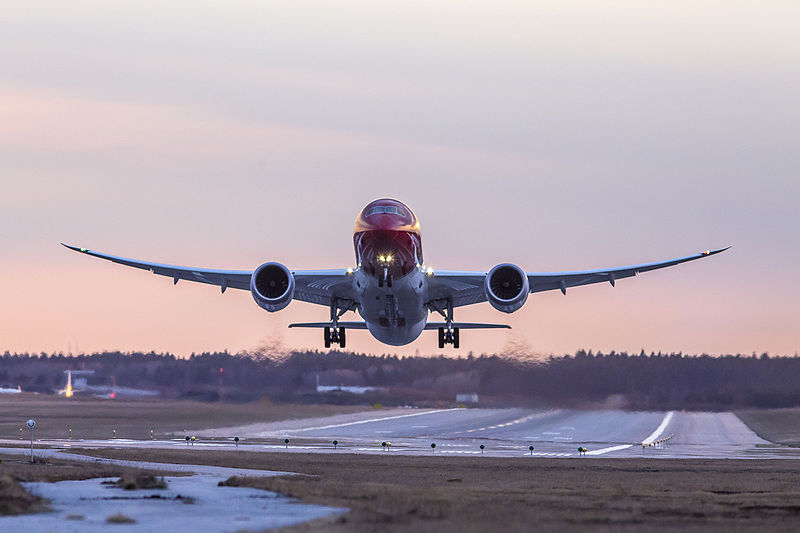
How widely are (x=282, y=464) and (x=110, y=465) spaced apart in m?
6.82

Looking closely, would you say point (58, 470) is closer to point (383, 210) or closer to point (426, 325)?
point (383, 210)

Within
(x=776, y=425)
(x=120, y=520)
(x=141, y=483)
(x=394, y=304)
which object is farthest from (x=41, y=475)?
(x=776, y=425)

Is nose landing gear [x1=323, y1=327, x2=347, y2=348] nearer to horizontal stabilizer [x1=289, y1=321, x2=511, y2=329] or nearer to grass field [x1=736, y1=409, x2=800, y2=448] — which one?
horizontal stabilizer [x1=289, y1=321, x2=511, y2=329]

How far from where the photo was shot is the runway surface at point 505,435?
5419cm

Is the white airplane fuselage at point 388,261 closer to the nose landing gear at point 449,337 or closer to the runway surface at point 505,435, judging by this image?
the nose landing gear at point 449,337

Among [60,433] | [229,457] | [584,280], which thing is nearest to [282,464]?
[229,457]

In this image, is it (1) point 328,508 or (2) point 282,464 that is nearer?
(1) point 328,508

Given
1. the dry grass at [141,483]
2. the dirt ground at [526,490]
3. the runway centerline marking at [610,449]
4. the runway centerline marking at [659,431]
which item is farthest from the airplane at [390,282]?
the runway centerline marking at [659,431]

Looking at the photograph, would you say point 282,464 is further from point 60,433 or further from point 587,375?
point 587,375

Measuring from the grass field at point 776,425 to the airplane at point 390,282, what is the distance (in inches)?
907

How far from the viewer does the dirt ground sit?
2205 cm

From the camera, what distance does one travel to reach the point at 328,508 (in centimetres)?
2339

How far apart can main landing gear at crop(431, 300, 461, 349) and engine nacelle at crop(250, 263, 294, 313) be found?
8250 mm

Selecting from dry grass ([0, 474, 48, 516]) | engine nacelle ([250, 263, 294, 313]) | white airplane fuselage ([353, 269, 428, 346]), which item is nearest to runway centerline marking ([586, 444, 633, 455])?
white airplane fuselage ([353, 269, 428, 346])
